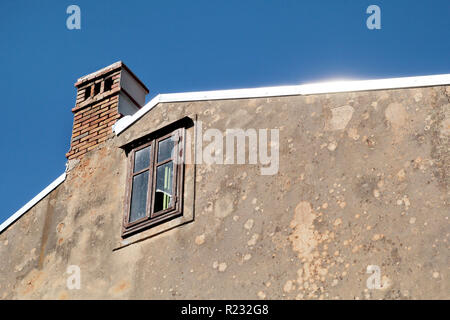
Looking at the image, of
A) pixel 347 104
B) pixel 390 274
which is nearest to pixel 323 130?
pixel 347 104

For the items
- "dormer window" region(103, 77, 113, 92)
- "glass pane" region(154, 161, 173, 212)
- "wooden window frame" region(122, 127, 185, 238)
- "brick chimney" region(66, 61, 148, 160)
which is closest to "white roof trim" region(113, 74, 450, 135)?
"brick chimney" region(66, 61, 148, 160)

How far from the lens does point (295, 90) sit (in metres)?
7.75

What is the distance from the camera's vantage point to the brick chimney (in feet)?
31.1

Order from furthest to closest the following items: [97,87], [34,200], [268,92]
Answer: [97,87] → [34,200] → [268,92]

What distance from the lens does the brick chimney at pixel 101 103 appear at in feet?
31.1

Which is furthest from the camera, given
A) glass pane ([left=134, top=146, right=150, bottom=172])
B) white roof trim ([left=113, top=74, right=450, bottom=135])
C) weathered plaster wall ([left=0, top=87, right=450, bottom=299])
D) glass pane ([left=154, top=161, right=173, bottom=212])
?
glass pane ([left=134, top=146, right=150, bottom=172])

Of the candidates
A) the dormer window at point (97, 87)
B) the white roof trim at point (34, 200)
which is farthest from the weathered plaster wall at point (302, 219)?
the dormer window at point (97, 87)

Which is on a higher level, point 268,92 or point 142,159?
point 268,92

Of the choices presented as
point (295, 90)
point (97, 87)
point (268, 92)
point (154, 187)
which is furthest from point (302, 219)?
point (97, 87)

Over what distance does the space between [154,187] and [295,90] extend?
1.99 metres

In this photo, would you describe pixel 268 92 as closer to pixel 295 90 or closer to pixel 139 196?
pixel 295 90

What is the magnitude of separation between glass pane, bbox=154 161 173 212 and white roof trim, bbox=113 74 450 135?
0.95 meters

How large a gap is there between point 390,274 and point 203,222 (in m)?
2.21

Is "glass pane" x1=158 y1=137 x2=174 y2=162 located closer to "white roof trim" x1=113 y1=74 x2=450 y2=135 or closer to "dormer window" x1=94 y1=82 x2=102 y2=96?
"white roof trim" x1=113 y1=74 x2=450 y2=135
